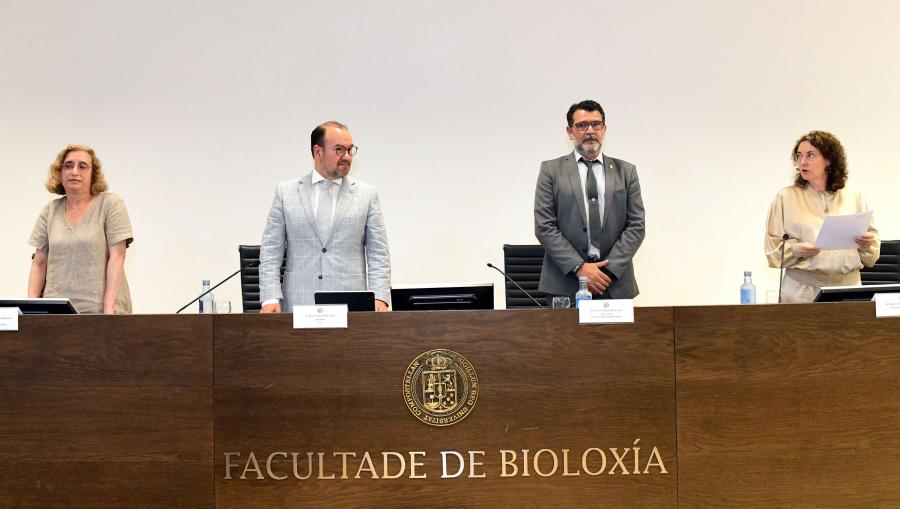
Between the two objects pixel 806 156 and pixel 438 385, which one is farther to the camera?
pixel 806 156

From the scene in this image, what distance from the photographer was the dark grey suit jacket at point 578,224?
139 inches

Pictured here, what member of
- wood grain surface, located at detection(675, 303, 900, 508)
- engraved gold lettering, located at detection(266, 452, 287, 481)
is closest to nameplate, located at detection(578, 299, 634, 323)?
wood grain surface, located at detection(675, 303, 900, 508)

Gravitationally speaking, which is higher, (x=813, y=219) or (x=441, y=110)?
(x=441, y=110)

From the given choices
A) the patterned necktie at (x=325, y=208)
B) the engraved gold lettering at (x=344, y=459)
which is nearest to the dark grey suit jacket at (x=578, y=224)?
the patterned necktie at (x=325, y=208)

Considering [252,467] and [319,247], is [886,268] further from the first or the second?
[252,467]

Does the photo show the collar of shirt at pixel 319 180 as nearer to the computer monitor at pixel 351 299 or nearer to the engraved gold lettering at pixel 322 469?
the computer monitor at pixel 351 299

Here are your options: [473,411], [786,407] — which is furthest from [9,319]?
[786,407]

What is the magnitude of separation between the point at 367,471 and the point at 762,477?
3.92 ft

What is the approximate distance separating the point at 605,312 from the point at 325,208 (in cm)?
145

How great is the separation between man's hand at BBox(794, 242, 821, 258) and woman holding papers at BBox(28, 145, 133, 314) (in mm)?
2970

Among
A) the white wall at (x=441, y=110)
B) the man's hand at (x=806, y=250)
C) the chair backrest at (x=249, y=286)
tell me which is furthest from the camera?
the white wall at (x=441, y=110)

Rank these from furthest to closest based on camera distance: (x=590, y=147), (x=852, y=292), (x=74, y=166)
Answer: (x=590, y=147), (x=74, y=166), (x=852, y=292)

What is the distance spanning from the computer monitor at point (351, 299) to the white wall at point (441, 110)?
2.43 m

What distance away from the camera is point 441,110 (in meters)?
5.09
